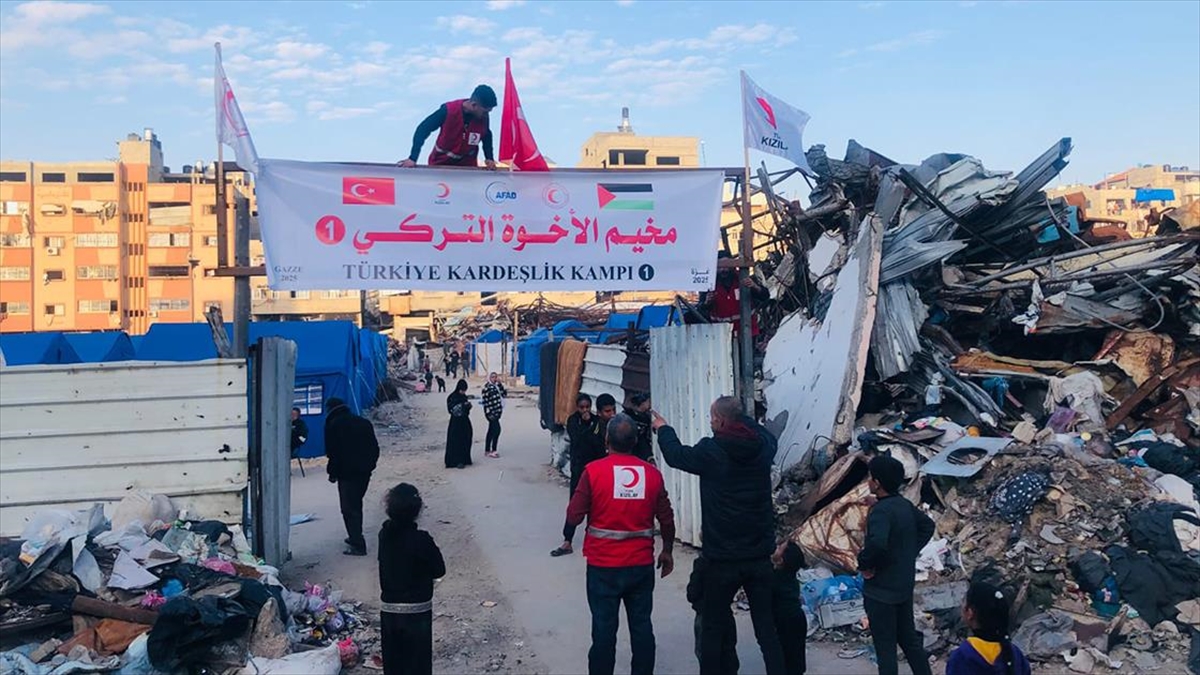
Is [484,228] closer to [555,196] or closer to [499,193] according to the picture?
[499,193]

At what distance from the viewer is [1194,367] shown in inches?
375

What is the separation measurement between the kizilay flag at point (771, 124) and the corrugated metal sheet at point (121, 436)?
477 cm

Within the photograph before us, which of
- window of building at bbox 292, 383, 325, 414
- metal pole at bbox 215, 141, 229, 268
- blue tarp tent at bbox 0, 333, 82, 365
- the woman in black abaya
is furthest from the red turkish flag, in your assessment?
blue tarp tent at bbox 0, 333, 82, 365

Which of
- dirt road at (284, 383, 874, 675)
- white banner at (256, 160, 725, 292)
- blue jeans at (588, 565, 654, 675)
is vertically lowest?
dirt road at (284, 383, 874, 675)

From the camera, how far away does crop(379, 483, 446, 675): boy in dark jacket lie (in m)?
4.96

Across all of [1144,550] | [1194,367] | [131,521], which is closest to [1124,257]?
[1194,367]

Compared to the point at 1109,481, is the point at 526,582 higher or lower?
lower

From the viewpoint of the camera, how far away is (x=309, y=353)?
60.2 feet

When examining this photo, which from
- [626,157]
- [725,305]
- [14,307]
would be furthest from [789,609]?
[626,157]

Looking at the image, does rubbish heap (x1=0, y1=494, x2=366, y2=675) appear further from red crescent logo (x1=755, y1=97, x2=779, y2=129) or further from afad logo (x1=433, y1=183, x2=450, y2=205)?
red crescent logo (x1=755, y1=97, x2=779, y2=129)

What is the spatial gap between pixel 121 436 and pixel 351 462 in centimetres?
240

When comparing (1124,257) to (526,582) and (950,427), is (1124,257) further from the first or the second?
(526,582)

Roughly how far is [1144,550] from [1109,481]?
909 mm

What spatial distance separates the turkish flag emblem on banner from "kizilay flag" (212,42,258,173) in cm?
70
